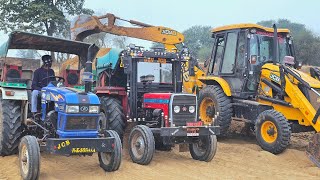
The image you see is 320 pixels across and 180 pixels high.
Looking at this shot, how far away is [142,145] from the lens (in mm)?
7516

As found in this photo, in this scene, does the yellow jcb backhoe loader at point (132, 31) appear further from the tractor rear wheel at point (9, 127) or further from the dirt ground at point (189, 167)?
the tractor rear wheel at point (9, 127)

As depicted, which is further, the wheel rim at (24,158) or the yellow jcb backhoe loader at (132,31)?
the yellow jcb backhoe loader at (132,31)

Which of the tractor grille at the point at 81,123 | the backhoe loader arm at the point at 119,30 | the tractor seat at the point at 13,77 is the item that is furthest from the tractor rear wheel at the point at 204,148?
the backhoe loader arm at the point at 119,30

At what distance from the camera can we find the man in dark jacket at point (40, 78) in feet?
24.5

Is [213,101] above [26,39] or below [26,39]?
below

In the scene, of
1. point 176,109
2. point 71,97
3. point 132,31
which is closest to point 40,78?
point 71,97

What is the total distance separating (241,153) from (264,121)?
2.86 feet

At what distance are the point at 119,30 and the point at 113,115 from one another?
3.69 metres

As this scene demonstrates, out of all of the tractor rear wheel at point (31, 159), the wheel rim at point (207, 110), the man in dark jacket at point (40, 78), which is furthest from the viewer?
the wheel rim at point (207, 110)

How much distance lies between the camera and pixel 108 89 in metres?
9.10

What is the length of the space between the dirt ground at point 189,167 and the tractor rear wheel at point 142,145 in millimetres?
164

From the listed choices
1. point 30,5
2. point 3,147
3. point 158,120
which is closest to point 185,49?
point 158,120

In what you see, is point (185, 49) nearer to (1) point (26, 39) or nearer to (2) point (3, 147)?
(1) point (26, 39)

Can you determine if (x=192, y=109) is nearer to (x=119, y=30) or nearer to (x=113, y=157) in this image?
(x=113, y=157)
